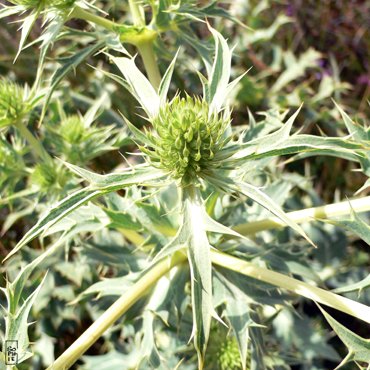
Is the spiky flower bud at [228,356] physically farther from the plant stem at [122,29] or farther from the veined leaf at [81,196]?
the plant stem at [122,29]

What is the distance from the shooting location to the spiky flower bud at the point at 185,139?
42.9 inches

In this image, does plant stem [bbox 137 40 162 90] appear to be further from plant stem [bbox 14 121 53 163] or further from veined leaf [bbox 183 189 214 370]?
veined leaf [bbox 183 189 214 370]

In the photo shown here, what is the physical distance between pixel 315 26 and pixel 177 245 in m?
2.30

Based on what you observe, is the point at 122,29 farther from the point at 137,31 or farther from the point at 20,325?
the point at 20,325

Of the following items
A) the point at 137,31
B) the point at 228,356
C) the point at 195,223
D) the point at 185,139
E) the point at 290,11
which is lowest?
the point at 228,356

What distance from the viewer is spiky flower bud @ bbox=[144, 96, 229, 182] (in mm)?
1090

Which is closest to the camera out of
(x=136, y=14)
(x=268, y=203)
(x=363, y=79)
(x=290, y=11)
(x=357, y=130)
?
(x=268, y=203)

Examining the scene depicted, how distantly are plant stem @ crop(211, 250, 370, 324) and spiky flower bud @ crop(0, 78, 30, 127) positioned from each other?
666 millimetres

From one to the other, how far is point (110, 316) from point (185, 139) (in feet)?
1.36

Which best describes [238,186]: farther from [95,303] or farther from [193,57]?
[193,57]

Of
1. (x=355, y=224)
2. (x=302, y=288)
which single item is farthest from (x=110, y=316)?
(x=355, y=224)

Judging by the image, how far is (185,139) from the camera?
3.59 feet

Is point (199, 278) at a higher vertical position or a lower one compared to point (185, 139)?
lower

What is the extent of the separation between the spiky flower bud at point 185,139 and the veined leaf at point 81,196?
0.07m
